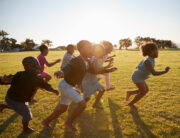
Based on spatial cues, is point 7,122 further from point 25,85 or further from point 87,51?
point 87,51

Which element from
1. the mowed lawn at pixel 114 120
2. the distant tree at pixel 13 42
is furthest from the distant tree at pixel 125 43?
the mowed lawn at pixel 114 120

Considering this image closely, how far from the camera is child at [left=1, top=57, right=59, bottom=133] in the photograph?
9.78 feet

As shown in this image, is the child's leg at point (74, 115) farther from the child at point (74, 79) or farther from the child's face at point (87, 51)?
the child's face at point (87, 51)

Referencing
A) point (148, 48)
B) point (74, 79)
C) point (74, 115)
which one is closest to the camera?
point (74, 79)

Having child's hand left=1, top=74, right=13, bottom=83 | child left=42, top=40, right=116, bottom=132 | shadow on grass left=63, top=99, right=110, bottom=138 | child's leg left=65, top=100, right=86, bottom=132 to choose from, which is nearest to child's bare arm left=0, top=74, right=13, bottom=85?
child's hand left=1, top=74, right=13, bottom=83

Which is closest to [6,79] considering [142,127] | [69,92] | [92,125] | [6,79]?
[6,79]

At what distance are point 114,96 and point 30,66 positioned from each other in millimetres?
3668

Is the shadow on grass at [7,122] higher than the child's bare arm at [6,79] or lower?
lower

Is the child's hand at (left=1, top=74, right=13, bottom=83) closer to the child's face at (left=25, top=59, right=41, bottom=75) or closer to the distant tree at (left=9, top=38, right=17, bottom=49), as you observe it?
the child's face at (left=25, top=59, right=41, bottom=75)

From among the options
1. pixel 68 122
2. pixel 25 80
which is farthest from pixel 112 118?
pixel 25 80

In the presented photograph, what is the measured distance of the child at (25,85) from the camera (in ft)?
9.78

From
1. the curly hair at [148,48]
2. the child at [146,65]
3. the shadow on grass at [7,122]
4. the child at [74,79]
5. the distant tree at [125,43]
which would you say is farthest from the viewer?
the distant tree at [125,43]

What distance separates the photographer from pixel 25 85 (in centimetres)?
299

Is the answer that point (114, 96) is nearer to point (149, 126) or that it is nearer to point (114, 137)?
point (149, 126)
